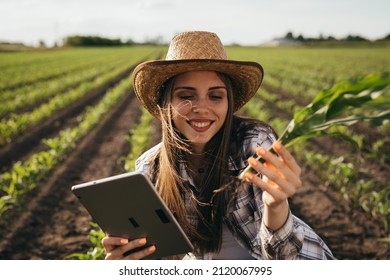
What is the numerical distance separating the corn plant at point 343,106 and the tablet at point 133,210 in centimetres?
45

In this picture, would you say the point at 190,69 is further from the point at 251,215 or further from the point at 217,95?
the point at 251,215

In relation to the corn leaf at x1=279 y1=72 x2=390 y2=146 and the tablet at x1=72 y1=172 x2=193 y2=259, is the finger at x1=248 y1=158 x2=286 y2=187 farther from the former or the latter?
the tablet at x1=72 y1=172 x2=193 y2=259

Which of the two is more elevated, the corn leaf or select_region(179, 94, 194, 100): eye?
the corn leaf

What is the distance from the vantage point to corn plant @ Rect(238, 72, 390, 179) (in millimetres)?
1010

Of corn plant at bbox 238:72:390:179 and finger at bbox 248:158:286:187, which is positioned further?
finger at bbox 248:158:286:187

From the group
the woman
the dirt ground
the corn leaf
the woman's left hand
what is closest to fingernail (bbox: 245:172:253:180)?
the woman's left hand

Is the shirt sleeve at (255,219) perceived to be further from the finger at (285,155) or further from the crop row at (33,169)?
the crop row at (33,169)

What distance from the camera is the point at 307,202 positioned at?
4.09m

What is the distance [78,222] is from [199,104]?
8.04 ft

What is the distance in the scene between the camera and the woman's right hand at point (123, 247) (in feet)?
5.24

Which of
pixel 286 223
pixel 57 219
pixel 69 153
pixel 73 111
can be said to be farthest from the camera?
pixel 73 111
